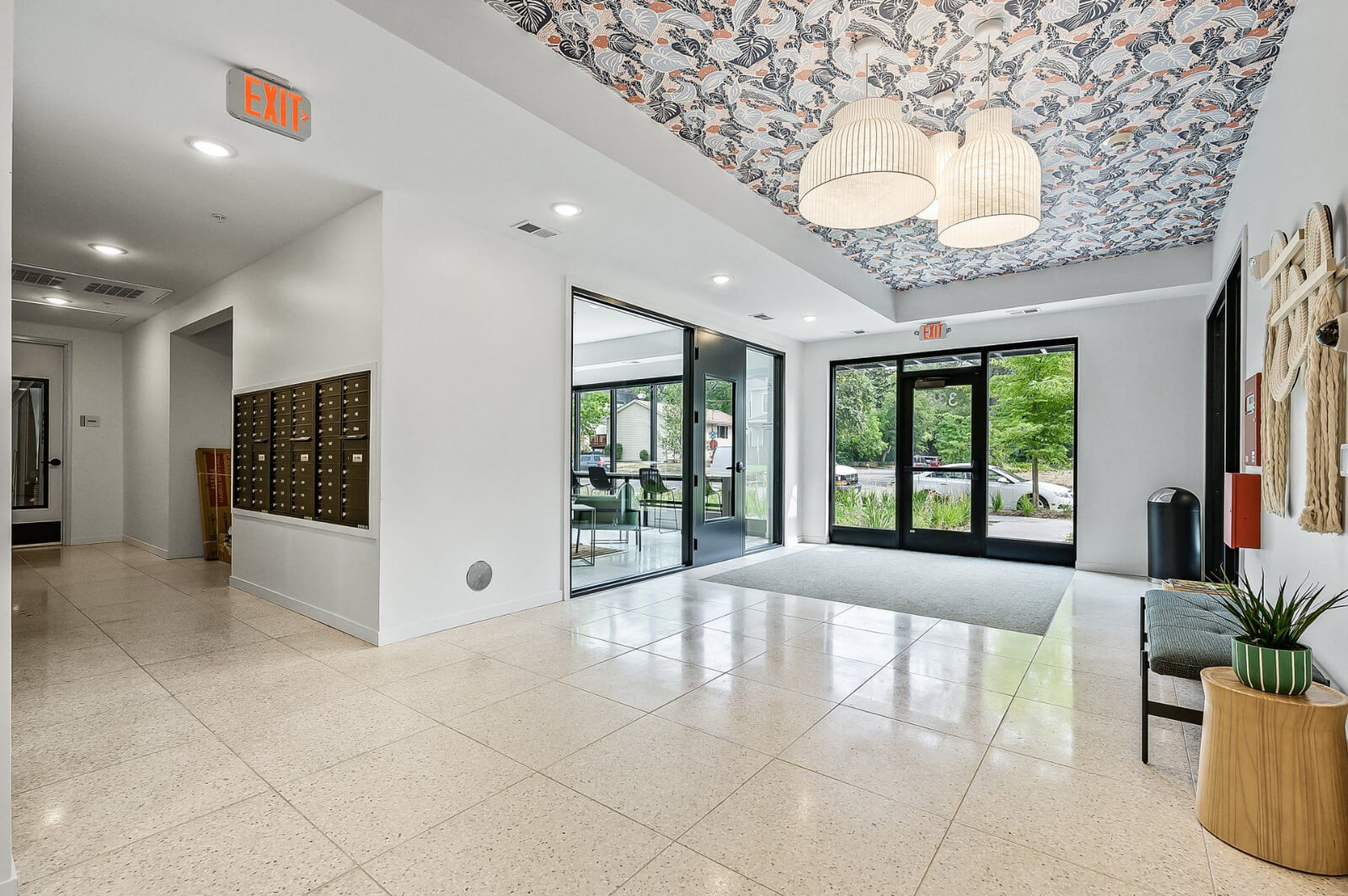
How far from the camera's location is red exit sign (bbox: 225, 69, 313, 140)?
2434 mm

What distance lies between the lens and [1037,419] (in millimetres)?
6695

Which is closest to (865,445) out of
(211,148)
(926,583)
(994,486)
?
(994,486)

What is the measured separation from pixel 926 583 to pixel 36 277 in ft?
26.4

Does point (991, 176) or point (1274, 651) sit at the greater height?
point (991, 176)

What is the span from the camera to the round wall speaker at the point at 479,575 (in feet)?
13.7

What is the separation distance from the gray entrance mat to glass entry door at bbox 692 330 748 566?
53cm

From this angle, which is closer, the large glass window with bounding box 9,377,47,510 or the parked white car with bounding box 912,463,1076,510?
the parked white car with bounding box 912,463,1076,510

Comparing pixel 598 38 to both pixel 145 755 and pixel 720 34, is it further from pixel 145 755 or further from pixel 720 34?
pixel 145 755

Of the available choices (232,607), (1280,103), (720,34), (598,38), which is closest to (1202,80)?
(1280,103)

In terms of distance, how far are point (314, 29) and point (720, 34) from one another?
158 centimetres

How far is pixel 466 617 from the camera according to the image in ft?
13.6

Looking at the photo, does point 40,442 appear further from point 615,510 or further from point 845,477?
point 845,477

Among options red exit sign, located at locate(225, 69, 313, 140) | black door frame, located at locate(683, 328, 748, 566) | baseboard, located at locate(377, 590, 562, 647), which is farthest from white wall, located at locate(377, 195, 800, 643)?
black door frame, located at locate(683, 328, 748, 566)

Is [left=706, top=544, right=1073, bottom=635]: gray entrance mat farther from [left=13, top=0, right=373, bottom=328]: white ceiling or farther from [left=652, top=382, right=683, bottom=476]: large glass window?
[left=13, top=0, right=373, bottom=328]: white ceiling
